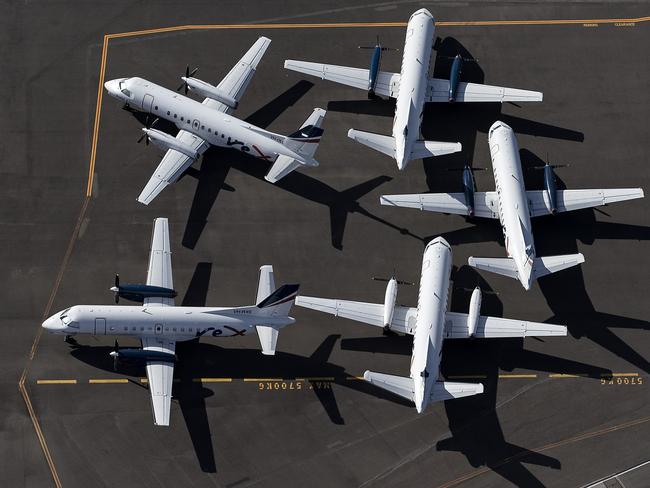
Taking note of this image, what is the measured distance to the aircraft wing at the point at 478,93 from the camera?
80.4 meters

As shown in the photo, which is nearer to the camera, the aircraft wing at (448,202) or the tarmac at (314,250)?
the tarmac at (314,250)

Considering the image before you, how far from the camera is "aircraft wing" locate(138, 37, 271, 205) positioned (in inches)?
3024

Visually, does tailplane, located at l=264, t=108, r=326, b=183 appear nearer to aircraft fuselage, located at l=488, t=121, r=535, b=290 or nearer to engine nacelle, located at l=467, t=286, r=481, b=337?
aircraft fuselage, located at l=488, t=121, r=535, b=290

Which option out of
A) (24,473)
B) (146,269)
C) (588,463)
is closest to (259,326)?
(146,269)

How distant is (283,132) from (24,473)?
34.4 m

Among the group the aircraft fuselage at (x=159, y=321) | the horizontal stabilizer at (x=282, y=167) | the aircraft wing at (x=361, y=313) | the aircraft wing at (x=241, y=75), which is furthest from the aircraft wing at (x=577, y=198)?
the aircraft wing at (x=241, y=75)

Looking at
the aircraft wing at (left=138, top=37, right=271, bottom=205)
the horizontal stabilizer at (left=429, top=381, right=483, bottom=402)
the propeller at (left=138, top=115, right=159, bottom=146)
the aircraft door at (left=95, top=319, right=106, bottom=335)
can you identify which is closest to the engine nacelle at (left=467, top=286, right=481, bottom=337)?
the horizontal stabilizer at (left=429, top=381, right=483, bottom=402)

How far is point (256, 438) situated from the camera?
72312mm

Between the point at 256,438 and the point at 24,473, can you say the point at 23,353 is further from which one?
the point at 256,438

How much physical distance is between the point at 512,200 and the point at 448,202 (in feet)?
17.0

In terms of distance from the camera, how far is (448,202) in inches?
3012

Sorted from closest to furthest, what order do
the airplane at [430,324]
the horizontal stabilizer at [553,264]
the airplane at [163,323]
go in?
the airplane at [430,324] < the airplane at [163,323] < the horizontal stabilizer at [553,264]

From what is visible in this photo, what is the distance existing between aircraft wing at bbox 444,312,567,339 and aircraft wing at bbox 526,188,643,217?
9626 millimetres

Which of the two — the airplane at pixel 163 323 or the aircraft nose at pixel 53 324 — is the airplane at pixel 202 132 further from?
the aircraft nose at pixel 53 324
